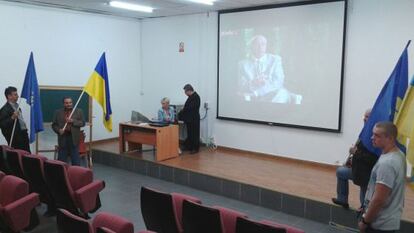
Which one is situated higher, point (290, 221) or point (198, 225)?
point (198, 225)

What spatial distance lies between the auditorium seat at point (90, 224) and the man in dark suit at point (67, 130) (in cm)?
333

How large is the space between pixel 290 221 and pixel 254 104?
3.16m

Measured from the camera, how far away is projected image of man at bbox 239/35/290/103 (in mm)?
7121

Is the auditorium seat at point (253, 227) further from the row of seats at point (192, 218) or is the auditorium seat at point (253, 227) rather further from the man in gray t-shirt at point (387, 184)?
the man in gray t-shirt at point (387, 184)

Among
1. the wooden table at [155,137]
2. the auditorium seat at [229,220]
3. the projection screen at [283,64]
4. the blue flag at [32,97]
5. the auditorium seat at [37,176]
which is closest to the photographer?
the auditorium seat at [229,220]

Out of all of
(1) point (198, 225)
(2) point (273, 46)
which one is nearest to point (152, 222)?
(1) point (198, 225)

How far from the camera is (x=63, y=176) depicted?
4.01 metres

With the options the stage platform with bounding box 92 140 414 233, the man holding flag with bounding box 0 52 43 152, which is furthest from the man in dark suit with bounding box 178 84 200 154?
the man holding flag with bounding box 0 52 43 152

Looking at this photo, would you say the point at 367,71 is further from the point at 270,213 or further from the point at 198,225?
the point at 198,225

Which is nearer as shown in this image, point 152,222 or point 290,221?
point 152,222

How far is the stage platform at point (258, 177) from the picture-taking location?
482 cm

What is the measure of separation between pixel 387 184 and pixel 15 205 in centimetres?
338

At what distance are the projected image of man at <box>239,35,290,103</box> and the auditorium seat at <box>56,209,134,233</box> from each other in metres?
4.83

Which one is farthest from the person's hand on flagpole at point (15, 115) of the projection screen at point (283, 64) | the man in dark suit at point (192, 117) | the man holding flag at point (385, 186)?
the man holding flag at point (385, 186)
